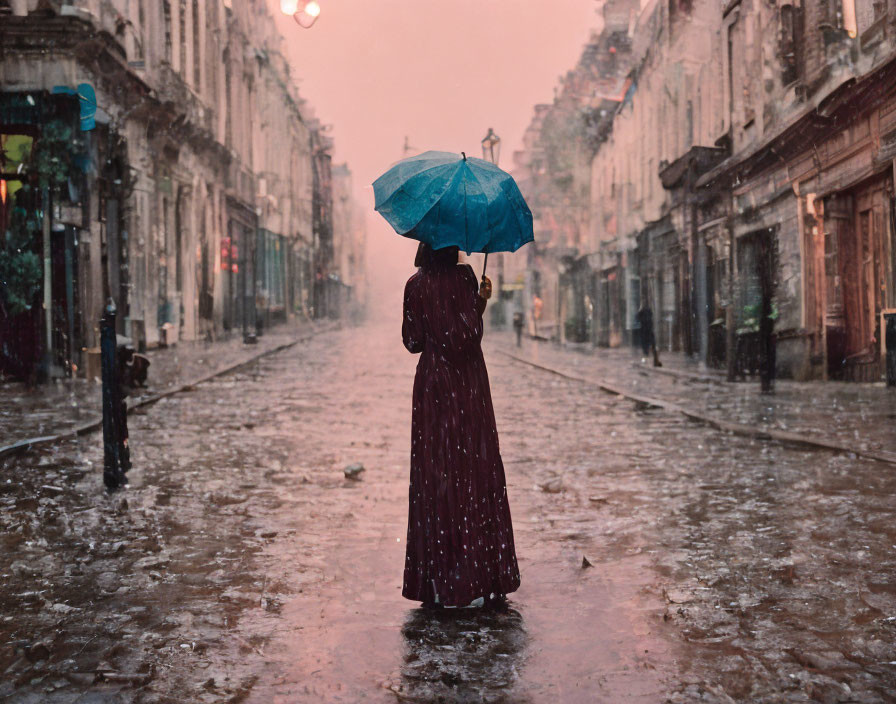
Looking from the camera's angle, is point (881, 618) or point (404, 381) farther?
point (404, 381)

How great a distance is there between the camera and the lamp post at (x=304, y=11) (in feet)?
55.5

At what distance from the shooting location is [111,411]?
7.42 metres

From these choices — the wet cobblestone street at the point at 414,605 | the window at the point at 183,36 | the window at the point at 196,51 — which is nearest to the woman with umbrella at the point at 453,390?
the wet cobblestone street at the point at 414,605

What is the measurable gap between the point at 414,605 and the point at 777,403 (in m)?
10.1

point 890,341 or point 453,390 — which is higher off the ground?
point 890,341

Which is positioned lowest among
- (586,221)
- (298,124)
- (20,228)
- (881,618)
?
(881,618)

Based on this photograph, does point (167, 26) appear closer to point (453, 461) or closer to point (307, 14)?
point (307, 14)

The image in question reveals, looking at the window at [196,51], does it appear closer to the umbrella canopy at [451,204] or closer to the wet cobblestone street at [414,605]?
the wet cobblestone street at [414,605]

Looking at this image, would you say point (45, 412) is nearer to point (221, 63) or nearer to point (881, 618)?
point (881, 618)

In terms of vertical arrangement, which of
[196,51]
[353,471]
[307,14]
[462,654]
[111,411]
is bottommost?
[462,654]

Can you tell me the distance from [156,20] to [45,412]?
17.6 m

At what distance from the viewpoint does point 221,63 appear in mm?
37938

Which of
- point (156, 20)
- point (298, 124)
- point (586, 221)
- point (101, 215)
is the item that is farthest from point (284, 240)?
point (101, 215)

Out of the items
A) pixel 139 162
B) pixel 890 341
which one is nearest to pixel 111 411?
pixel 890 341
